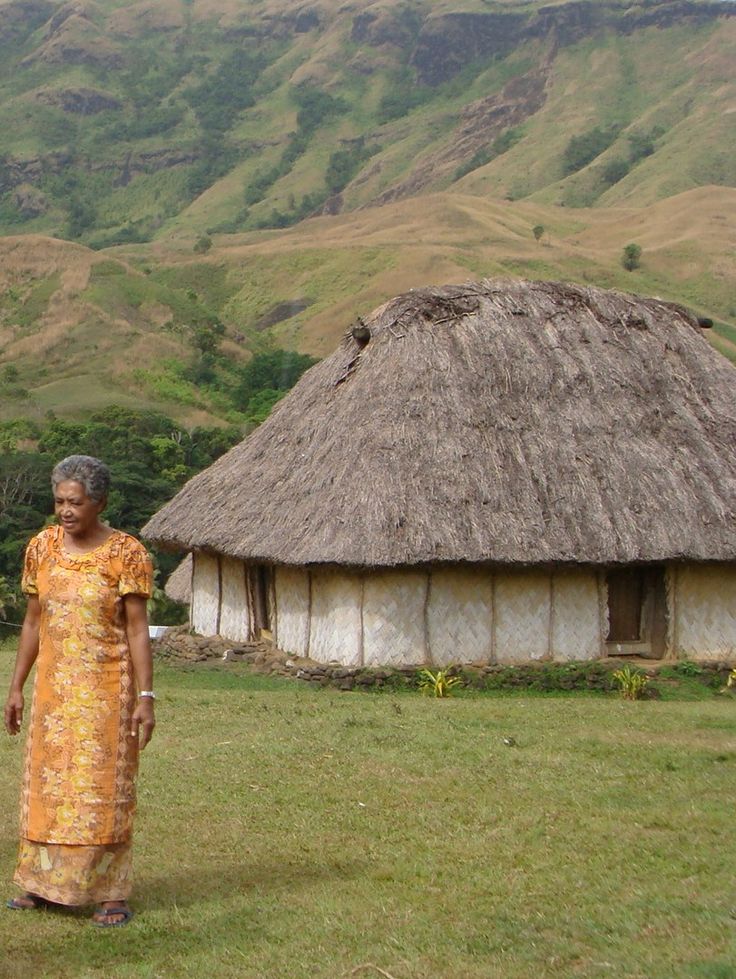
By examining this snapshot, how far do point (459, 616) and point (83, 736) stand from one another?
9.11 metres

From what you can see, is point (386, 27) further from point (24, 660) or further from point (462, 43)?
point (24, 660)

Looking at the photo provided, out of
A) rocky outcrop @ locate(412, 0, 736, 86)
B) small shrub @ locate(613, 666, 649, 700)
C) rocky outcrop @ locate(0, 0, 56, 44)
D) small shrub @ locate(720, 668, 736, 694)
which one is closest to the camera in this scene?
small shrub @ locate(613, 666, 649, 700)

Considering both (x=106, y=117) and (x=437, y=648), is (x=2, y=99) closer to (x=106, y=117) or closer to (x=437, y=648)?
(x=106, y=117)

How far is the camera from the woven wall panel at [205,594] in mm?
17406

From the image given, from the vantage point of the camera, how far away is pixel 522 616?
14.6 m

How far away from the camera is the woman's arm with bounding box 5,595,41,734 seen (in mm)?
5801

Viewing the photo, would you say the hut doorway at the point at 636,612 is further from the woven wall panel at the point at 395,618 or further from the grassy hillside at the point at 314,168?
the grassy hillside at the point at 314,168

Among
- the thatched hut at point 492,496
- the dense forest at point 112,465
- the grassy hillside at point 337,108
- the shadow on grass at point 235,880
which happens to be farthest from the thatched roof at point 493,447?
the grassy hillside at point 337,108

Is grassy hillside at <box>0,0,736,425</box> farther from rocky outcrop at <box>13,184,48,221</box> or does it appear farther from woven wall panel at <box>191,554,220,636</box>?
woven wall panel at <box>191,554,220,636</box>

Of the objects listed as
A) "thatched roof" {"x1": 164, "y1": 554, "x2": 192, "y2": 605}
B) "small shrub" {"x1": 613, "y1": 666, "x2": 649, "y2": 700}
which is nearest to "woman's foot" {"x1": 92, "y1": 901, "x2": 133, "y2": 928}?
"small shrub" {"x1": 613, "y1": 666, "x2": 649, "y2": 700}

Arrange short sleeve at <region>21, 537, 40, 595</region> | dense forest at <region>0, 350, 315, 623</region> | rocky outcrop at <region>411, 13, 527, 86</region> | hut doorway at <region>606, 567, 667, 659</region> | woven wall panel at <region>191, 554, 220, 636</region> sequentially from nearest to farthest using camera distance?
short sleeve at <region>21, 537, 40, 595</region>
hut doorway at <region>606, 567, 667, 659</region>
woven wall panel at <region>191, 554, 220, 636</region>
dense forest at <region>0, 350, 315, 623</region>
rocky outcrop at <region>411, 13, 527, 86</region>

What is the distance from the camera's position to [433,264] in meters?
76.4

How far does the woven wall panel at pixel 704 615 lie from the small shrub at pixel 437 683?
2759mm

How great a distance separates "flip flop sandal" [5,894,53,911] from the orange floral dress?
0.32 ft
